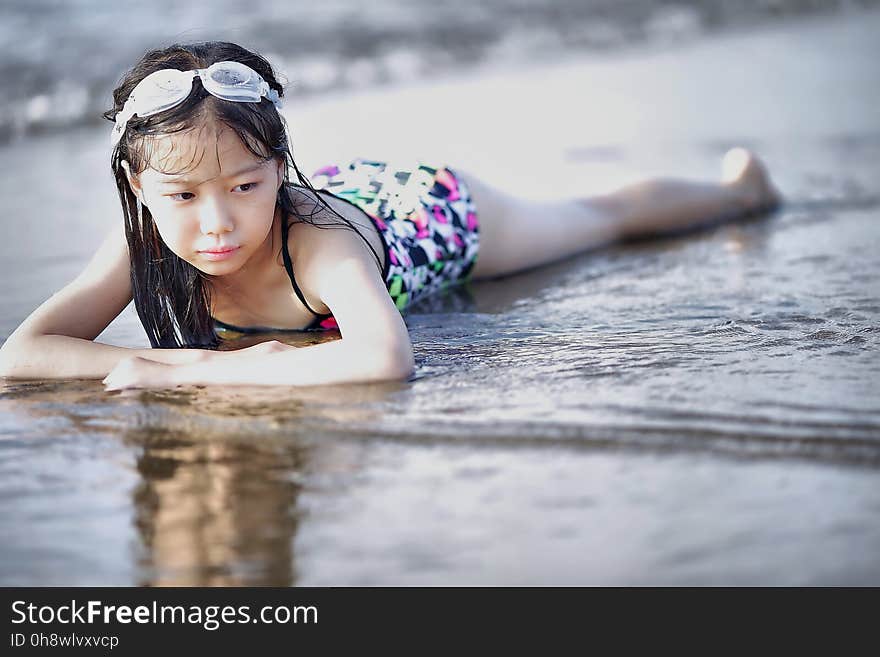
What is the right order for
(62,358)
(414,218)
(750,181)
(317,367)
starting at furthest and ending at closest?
1. (750,181)
2. (414,218)
3. (62,358)
4. (317,367)

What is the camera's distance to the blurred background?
857cm

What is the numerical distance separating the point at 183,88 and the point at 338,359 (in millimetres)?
669

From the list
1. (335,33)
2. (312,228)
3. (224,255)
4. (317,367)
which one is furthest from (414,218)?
(335,33)

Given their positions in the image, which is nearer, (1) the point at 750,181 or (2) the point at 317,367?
(2) the point at 317,367

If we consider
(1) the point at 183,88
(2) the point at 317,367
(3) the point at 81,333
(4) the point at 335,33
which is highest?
(4) the point at 335,33

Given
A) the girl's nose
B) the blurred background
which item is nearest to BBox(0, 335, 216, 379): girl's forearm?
the girl's nose

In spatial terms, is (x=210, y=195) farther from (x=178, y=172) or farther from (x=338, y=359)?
(x=338, y=359)

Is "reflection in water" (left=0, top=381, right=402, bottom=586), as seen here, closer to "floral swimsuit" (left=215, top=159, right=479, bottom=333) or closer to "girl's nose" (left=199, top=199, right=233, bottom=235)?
"girl's nose" (left=199, top=199, right=233, bottom=235)

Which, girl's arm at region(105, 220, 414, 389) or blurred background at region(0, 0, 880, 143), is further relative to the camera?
blurred background at region(0, 0, 880, 143)

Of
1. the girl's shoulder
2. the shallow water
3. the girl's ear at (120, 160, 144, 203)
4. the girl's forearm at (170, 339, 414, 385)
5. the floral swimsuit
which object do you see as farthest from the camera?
the floral swimsuit

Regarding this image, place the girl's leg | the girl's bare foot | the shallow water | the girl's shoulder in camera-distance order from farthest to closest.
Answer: the girl's bare foot
the girl's leg
the girl's shoulder
the shallow water

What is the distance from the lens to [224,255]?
8.80 feet

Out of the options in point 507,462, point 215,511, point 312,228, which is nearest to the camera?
point 215,511

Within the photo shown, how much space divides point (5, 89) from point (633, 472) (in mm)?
7175
